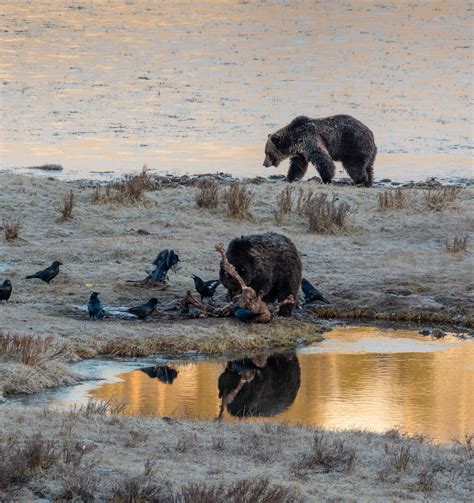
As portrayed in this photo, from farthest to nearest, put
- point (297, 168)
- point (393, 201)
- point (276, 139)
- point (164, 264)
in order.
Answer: point (276, 139) < point (297, 168) < point (393, 201) < point (164, 264)

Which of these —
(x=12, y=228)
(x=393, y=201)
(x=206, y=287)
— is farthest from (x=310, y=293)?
(x=393, y=201)

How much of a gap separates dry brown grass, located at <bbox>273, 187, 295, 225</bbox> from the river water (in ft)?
17.4

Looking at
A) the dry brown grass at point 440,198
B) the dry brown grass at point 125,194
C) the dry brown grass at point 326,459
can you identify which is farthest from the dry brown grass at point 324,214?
the dry brown grass at point 326,459

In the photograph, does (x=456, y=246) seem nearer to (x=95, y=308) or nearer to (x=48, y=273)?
(x=48, y=273)

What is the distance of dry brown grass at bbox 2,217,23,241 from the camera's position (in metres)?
19.2

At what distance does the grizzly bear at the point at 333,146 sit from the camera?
2505 centimetres

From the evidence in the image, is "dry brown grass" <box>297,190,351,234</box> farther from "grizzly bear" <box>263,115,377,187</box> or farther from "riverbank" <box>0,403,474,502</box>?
"riverbank" <box>0,403,474,502</box>

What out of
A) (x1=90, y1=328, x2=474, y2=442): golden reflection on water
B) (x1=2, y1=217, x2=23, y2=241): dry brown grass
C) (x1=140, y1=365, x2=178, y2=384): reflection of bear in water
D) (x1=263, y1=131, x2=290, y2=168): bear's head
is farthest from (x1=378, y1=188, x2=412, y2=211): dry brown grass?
(x1=140, y1=365, x2=178, y2=384): reflection of bear in water

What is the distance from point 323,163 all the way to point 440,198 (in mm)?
3068

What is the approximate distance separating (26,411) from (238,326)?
5.09 metres

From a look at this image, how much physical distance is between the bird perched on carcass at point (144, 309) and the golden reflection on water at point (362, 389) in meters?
1.49

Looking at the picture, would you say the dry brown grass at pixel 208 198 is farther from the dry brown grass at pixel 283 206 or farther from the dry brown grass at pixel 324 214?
the dry brown grass at pixel 324 214

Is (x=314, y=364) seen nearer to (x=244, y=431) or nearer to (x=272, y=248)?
(x=272, y=248)

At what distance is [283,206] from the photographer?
2180 centimetres
